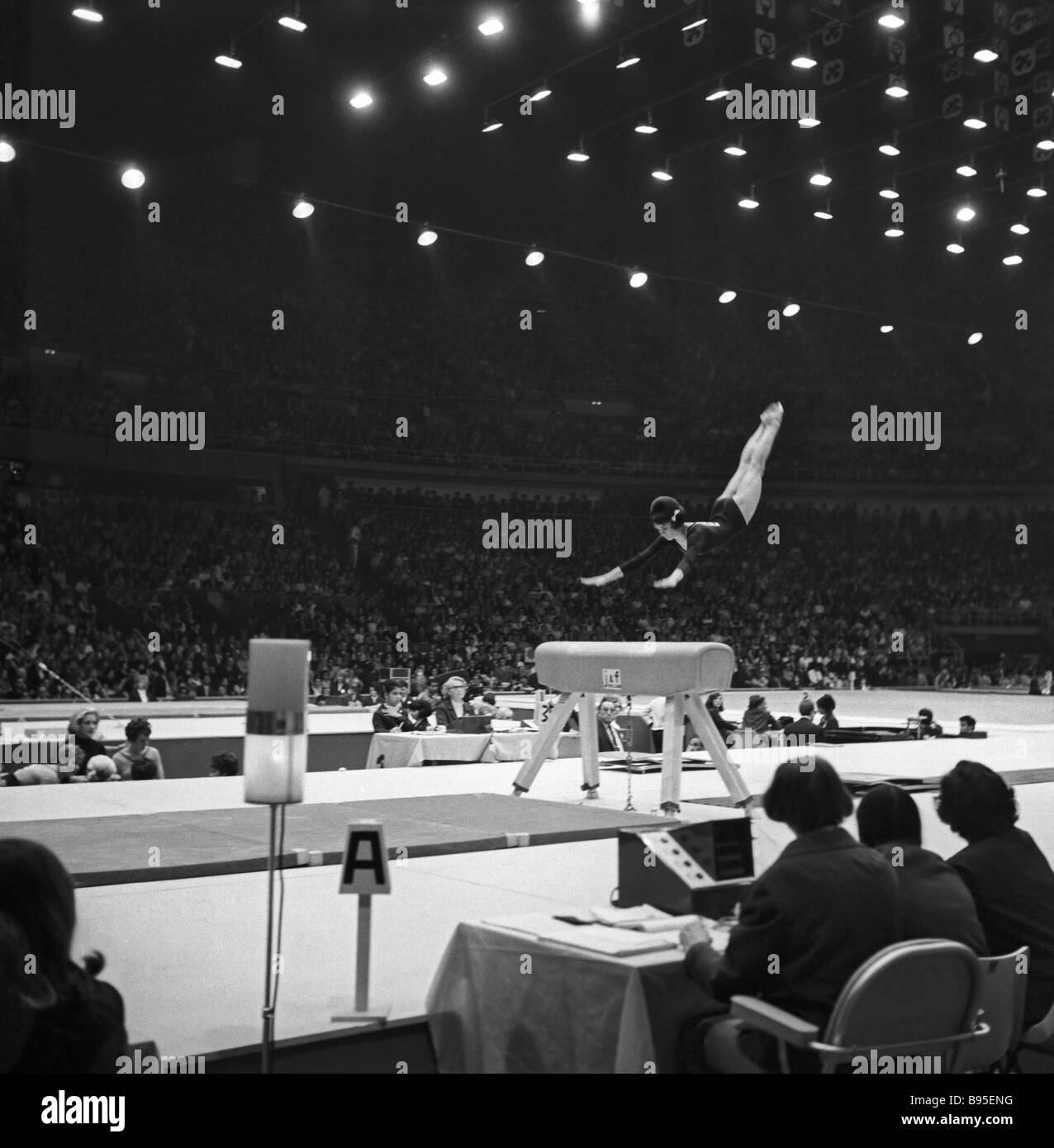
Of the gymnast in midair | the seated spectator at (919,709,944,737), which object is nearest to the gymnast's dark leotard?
the gymnast in midair

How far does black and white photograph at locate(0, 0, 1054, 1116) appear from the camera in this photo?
111 inches

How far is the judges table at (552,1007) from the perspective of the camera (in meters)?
2.77

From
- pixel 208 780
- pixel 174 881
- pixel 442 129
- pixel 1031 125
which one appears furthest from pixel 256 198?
pixel 174 881

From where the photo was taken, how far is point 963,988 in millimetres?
2629

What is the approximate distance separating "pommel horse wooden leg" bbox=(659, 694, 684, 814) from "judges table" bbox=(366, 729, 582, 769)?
11.1ft

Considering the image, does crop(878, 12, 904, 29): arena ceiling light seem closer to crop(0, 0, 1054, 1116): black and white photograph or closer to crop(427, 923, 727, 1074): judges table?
crop(0, 0, 1054, 1116): black and white photograph

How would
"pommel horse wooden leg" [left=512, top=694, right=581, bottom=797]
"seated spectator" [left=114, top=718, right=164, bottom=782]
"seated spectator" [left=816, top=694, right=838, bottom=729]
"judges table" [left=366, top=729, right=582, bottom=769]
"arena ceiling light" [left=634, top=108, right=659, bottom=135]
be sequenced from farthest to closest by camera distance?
"arena ceiling light" [left=634, top=108, right=659, bottom=135] → "seated spectator" [left=816, top=694, right=838, bottom=729] → "judges table" [left=366, top=729, right=582, bottom=769] → "seated spectator" [left=114, top=718, right=164, bottom=782] → "pommel horse wooden leg" [left=512, top=694, right=581, bottom=797]

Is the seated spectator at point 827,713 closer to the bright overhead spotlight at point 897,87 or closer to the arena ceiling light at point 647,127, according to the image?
the bright overhead spotlight at point 897,87

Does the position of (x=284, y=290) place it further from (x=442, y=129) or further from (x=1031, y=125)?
(x=1031, y=125)

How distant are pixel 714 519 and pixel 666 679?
1609 mm

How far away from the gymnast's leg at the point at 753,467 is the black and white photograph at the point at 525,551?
0.22ft

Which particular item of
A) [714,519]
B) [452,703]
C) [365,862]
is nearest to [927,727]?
[452,703]

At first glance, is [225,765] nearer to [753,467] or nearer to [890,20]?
[753,467]

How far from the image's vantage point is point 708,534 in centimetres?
786
